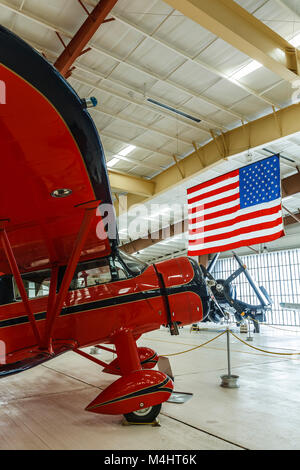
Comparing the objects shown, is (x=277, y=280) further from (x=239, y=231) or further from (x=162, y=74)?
(x=162, y=74)

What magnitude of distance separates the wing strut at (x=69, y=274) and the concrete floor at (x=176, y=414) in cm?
94

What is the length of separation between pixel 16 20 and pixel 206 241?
731 centimetres

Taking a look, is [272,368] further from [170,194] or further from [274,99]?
[170,194]

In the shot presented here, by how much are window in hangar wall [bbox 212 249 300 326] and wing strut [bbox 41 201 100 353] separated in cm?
2162

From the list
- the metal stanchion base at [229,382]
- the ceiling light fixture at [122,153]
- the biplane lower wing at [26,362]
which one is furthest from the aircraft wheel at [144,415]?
the ceiling light fixture at [122,153]

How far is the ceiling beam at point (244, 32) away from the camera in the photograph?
19.0 feet

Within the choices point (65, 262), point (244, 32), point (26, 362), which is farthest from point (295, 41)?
point (26, 362)

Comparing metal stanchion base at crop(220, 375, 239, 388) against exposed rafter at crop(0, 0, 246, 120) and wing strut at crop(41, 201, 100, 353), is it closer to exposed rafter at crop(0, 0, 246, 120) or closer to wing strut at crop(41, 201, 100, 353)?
wing strut at crop(41, 201, 100, 353)

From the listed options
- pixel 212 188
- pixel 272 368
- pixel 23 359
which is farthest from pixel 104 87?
pixel 272 368

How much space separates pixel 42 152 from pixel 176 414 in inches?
134

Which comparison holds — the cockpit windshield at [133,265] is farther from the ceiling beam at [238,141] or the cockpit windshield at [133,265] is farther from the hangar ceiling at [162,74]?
the ceiling beam at [238,141]

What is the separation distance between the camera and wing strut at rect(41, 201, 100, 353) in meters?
3.56

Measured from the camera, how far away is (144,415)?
3.85 m

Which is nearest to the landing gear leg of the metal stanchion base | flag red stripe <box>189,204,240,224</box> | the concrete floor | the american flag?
the concrete floor
